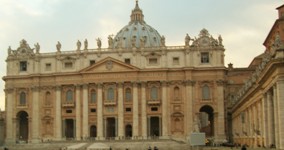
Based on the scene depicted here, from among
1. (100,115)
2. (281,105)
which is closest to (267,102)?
(281,105)

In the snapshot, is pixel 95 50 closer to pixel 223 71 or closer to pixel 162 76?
pixel 162 76

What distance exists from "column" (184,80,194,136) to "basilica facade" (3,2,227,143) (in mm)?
170

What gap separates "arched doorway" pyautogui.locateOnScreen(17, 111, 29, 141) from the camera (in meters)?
99.1

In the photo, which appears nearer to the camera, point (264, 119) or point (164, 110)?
point (264, 119)

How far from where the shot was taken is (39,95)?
318ft

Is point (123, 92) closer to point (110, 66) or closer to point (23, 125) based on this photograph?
point (110, 66)

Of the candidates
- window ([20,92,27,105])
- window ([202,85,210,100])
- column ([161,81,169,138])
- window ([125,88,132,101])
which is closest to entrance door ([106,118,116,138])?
window ([125,88,132,101])

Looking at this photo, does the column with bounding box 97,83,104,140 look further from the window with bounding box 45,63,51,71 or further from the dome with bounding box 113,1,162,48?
the dome with bounding box 113,1,162,48

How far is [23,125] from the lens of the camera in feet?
336

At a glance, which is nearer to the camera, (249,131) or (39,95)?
(249,131)

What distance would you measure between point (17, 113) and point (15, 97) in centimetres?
305

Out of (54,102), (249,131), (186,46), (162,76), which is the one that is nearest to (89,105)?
(54,102)

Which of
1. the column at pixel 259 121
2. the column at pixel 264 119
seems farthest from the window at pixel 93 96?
the column at pixel 264 119

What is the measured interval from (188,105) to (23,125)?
33.2m
